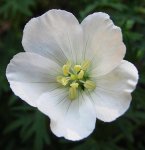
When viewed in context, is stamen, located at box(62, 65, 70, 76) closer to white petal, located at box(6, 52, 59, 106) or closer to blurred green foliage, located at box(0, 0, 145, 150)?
white petal, located at box(6, 52, 59, 106)

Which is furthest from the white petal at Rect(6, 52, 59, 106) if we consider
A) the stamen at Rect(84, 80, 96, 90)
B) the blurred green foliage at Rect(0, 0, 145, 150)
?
the blurred green foliage at Rect(0, 0, 145, 150)

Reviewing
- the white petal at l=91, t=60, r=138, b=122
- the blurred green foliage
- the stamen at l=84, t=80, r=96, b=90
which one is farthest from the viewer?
the blurred green foliage

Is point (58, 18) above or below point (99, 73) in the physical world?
above

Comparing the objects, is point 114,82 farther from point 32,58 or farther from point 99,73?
point 32,58

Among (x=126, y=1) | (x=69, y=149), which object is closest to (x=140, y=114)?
(x=69, y=149)

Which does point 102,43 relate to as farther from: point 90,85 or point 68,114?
point 68,114

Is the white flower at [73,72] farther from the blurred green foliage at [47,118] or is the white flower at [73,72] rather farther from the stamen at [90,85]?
the blurred green foliage at [47,118]
